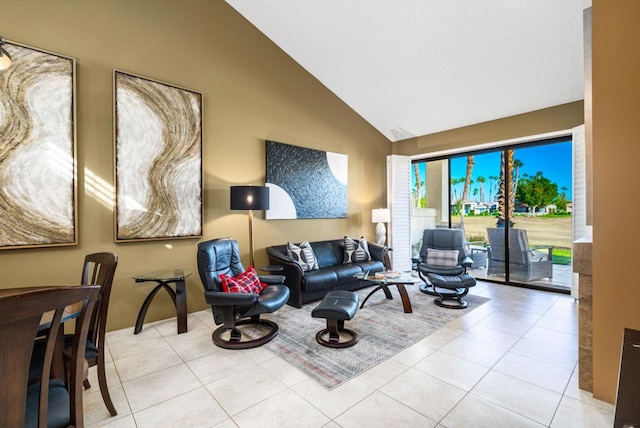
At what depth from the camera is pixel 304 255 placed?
446cm

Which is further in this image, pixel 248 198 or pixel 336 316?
pixel 248 198

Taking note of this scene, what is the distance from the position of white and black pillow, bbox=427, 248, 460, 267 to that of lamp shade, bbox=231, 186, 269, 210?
291 cm

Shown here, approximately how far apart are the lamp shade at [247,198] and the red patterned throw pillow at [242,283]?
0.82m

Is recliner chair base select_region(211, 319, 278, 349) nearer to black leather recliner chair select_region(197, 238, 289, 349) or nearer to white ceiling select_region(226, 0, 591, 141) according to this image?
black leather recliner chair select_region(197, 238, 289, 349)

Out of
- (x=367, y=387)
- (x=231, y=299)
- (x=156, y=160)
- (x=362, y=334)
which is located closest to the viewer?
(x=367, y=387)

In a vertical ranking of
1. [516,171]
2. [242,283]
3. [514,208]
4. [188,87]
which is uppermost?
[188,87]

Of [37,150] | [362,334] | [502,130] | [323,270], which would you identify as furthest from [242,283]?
[502,130]

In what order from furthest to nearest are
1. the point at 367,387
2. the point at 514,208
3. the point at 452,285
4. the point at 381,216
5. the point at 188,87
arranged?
the point at 381,216 → the point at 514,208 → the point at 452,285 → the point at 188,87 → the point at 367,387

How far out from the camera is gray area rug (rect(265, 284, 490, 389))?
8.18 ft

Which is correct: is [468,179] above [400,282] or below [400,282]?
above

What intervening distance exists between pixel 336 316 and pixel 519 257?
4143mm

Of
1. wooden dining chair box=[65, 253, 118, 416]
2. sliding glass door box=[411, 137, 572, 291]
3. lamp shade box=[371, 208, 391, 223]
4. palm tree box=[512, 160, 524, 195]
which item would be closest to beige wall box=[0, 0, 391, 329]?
lamp shade box=[371, 208, 391, 223]

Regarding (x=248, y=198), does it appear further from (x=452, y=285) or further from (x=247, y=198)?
(x=452, y=285)

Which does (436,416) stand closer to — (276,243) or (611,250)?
(611,250)
